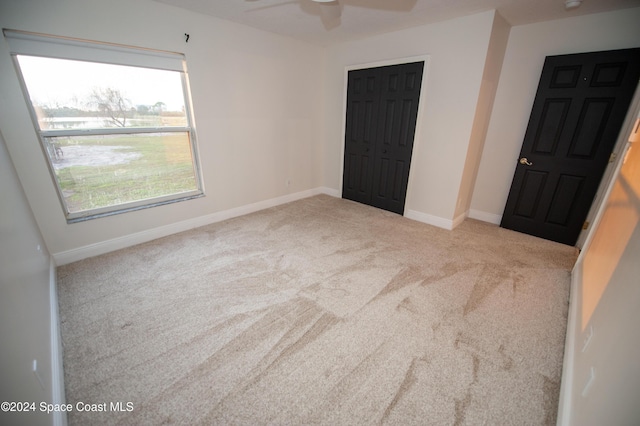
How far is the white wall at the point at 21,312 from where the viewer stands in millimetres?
916

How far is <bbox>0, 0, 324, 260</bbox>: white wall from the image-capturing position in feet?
7.07

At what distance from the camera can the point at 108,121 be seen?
261cm

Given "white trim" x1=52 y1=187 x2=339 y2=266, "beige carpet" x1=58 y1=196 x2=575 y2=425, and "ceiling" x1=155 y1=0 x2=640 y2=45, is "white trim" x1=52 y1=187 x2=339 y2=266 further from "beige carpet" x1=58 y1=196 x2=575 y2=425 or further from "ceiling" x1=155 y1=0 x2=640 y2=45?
"ceiling" x1=155 y1=0 x2=640 y2=45

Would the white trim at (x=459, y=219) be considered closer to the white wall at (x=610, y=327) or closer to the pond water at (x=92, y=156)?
the white wall at (x=610, y=327)

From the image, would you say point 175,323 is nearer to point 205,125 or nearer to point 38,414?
point 38,414

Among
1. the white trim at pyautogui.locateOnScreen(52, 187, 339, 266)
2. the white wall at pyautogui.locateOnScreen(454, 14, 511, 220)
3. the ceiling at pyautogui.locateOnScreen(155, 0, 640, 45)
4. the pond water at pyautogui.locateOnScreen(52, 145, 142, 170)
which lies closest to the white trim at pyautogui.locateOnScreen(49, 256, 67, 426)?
the white trim at pyautogui.locateOnScreen(52, 187, 339, 266)

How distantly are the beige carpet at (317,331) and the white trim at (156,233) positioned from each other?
11 centimetres

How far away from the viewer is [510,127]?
337 centimetres

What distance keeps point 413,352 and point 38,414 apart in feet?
6.17

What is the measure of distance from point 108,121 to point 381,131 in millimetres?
3453

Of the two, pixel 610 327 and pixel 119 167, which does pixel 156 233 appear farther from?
pixel 610 327

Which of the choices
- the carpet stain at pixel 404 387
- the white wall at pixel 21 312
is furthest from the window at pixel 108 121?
the carpet stain at pixel 404 387

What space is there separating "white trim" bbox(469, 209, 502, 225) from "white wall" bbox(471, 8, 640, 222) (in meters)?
0.01

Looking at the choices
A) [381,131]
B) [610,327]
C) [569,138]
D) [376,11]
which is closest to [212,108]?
[376,11]
